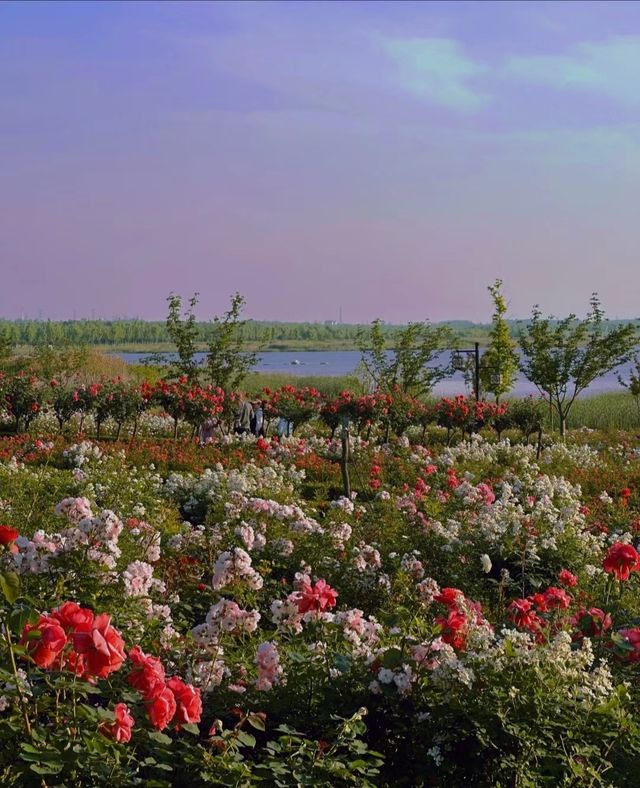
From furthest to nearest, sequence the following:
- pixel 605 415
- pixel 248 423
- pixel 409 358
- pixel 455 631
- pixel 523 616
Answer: pixel 409 358 → pixel 605 415 → pixel 248 423 → pixel 523 616 → pixel 455 631

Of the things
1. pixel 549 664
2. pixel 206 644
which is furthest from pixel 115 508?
pixel 549 664

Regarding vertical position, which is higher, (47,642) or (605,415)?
(47,642)

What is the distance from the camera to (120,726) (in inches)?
94.2

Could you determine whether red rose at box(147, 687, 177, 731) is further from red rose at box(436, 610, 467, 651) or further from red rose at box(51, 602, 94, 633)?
red rose at box(436, 610, 467, 651)

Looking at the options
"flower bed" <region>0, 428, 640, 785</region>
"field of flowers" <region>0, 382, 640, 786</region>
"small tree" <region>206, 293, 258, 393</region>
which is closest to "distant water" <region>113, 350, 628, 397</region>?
"small tree" <region>206, 293, 258, 393</region>

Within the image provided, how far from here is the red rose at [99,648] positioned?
2277 millimetres

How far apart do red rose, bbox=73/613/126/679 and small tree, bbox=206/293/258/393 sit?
55.8ft

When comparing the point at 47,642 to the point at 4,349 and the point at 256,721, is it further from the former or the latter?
the point at 4,349

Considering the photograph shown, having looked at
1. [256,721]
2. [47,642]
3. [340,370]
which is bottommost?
[256,721]

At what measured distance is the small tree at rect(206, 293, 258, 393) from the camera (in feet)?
64.0

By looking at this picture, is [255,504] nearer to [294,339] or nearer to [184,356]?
[184,356]

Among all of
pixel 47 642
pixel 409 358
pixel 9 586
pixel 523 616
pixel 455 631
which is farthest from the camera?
pixel 409 358

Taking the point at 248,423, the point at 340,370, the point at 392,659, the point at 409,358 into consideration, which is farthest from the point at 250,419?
the point at 340,370

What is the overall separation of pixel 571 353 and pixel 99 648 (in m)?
18.2
